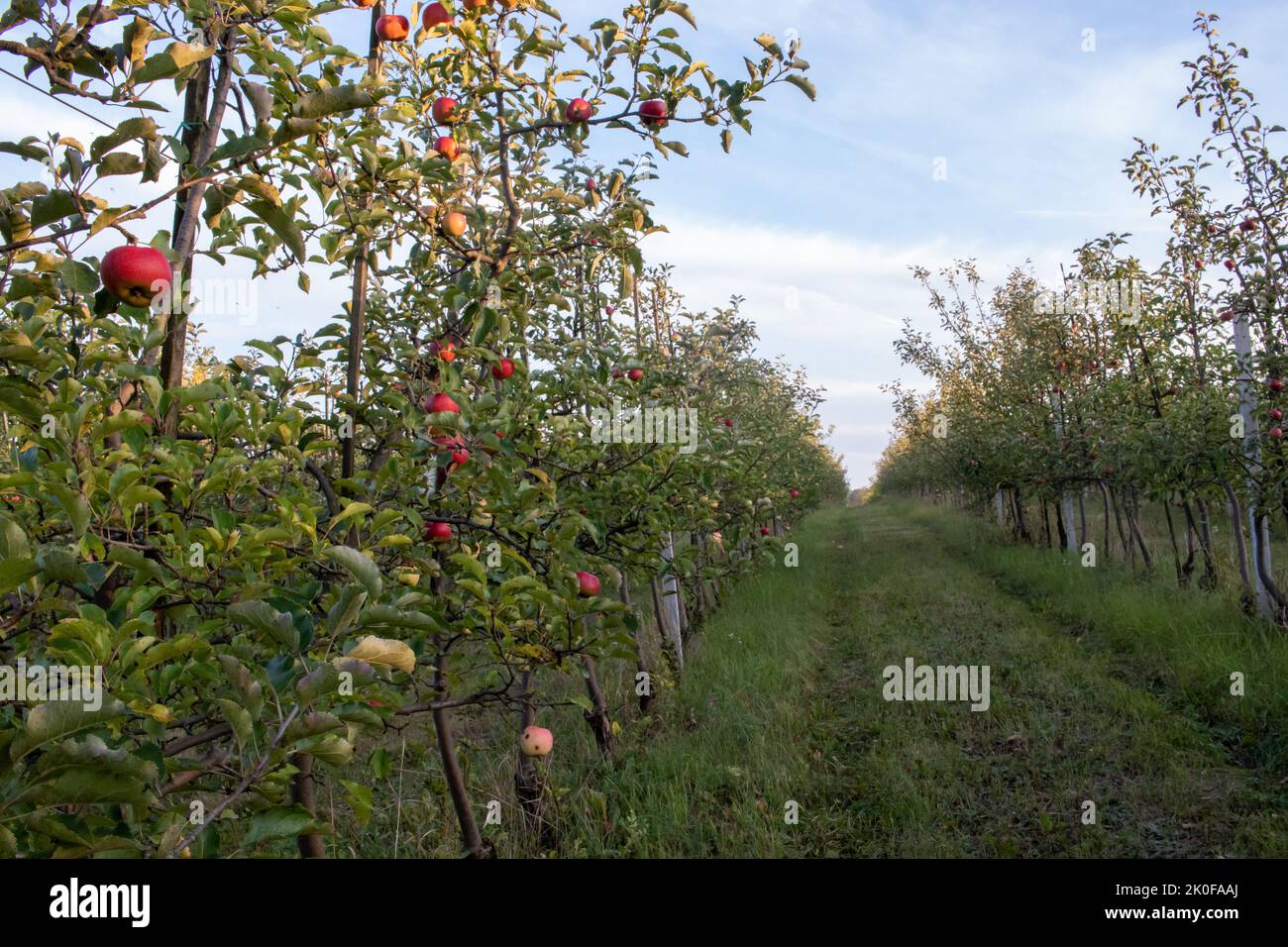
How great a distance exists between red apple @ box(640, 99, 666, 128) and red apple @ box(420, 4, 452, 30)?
72 cm

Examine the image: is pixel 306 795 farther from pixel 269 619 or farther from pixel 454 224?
pixel 454 224

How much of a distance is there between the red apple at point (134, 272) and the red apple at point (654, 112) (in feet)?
Result: 5.49

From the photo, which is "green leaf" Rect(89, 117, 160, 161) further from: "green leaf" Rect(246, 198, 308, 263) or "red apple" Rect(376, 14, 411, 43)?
"red apple" Rect(376, 14, 411, 43)

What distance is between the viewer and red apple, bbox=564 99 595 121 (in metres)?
2.66

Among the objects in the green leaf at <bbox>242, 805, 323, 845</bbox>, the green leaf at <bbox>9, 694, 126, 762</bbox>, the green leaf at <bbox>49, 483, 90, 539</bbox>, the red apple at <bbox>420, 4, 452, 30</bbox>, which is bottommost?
the green leaf at <bbox>242, 805, 323, 845</bbox>

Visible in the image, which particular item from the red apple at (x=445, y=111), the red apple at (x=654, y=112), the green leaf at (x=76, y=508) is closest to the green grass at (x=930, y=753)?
the green leaf at (x=76, y=508)

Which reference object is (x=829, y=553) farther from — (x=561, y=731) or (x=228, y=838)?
(x=228, y=838)

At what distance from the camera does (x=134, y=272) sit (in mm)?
1418

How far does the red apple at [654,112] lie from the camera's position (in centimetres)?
252

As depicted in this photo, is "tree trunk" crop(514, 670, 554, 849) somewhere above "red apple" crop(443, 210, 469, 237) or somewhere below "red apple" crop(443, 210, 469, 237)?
below

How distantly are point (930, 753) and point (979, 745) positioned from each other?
42cm

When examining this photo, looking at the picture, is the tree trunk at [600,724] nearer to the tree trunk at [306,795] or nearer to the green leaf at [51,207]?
the tree trunk at [306,795]

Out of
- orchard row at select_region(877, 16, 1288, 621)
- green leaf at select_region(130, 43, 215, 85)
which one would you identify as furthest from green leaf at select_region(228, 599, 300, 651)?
orchard row at select_region(877, 16, 1288, 621)
